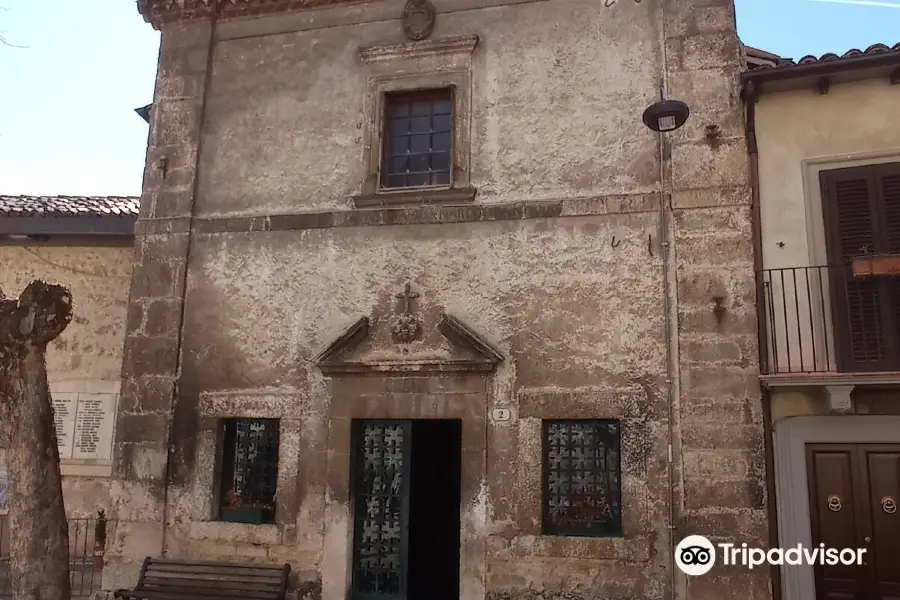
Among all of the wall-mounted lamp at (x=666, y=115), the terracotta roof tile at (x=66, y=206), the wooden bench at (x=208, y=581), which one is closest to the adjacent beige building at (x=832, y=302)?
the wall-mounted lamp at (x=666, y=115)

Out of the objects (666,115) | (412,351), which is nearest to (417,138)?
(412,351)

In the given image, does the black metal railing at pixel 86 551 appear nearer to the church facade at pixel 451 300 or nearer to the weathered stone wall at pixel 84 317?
the weathered stone wall at pixel 84 317

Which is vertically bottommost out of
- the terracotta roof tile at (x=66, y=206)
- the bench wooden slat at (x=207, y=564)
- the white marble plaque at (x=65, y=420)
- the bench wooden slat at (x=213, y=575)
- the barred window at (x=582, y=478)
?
the bench wooden slat at (x=213, y=575)

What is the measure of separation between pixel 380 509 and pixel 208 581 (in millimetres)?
1954

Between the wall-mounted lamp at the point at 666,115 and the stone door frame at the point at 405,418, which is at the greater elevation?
the wall-mounted lamp at the point at 666,115

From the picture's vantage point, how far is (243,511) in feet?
26.7

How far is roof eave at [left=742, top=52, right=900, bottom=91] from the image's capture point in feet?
22.8

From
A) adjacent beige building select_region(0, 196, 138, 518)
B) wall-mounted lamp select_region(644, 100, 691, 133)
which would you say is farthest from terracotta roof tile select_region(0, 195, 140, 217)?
wall-mounted lamp select_region(644, 100, 691, 133)

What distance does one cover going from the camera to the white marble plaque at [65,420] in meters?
9.60

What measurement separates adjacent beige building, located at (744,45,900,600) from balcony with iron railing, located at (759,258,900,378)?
10 millimetres

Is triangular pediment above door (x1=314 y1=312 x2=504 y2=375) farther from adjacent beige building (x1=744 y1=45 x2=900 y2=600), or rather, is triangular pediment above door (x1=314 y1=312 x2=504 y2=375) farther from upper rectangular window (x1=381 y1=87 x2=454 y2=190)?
adjacent beige building (x1=744 y1=45 x2=900 y2=600)

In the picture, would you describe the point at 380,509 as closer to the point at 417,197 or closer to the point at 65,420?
the point at 417,197

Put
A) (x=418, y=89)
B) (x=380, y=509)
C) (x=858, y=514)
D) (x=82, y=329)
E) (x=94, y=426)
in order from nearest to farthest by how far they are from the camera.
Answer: (x=858, y=514) < (x=380, y=509) < (x=418, y=89) < (x=94, y=426) < (x=82, y=329)

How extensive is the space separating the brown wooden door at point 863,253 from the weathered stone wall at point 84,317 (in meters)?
8.38
